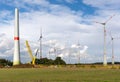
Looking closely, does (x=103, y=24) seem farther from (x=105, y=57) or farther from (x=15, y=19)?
(x=15, y=19)

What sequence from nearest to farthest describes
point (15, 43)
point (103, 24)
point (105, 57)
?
1. point (105, 57)
2. point (103, 24)
3. point (15, 43)

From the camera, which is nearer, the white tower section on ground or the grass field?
the grass field

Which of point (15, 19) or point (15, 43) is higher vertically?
point (15, 19)

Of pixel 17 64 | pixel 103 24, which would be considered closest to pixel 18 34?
pixel 17 64

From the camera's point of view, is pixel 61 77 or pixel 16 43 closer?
pixel 61 77

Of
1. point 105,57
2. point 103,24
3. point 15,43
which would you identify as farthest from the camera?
point 15,43

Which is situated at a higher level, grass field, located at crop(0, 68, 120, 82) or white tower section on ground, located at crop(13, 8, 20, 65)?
white tower section on ground, located at crop(13, 8, 20, 65)

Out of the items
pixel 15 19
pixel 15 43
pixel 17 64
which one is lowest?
pixel 17 64

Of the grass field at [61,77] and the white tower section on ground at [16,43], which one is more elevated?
the white tower section on ground at [16,43]

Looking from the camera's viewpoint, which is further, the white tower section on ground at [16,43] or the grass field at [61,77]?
the white tower section on ground at [16,43]

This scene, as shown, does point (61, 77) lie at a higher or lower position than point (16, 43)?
lower

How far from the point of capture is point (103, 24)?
151 meters

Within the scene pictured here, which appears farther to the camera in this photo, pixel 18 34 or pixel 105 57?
pixel 18 34

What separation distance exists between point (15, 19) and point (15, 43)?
12767 millimetres
